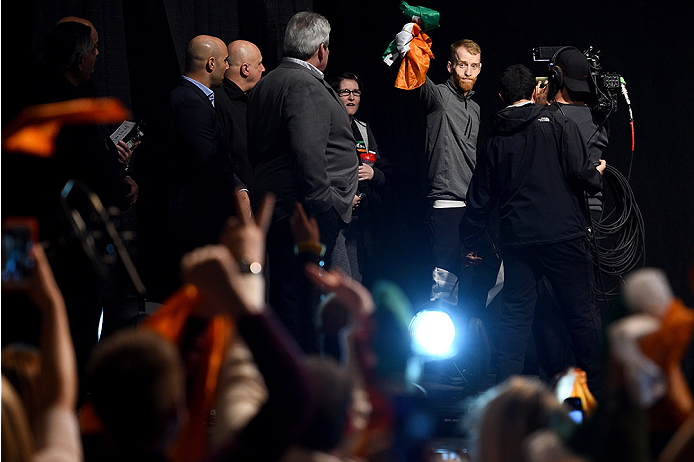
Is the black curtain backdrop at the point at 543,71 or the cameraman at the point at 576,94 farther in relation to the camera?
the black curtain backdrop at the point at 543,71

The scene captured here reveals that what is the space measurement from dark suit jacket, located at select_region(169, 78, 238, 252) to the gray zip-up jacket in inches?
52.9

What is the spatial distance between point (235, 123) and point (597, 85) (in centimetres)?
198

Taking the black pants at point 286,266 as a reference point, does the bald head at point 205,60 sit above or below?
above

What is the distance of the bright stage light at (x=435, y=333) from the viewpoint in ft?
11.6

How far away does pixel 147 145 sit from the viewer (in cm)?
391

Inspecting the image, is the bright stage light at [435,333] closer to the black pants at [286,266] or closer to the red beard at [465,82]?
the black pants at [286,266]

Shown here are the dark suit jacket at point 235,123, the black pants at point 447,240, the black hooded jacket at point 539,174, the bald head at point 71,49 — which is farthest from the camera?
the black pants at point 447,240

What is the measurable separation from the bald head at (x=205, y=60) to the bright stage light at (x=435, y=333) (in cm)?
146

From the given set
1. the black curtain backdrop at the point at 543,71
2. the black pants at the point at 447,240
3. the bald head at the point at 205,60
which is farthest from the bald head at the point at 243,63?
the black pants at the point at 447,240

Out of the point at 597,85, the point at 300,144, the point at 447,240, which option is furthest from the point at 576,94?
the point at 300,144

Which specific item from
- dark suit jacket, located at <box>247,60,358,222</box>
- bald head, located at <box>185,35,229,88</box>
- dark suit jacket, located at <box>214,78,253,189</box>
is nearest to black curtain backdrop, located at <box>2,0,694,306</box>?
dark suit jacket, located at <box>214,78,253,189</box>

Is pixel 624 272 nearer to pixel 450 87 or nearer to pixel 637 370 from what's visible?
pixel 450 87

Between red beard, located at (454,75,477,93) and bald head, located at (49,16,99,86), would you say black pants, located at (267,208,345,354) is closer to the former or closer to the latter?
bald head, located at (49,16,99,86)

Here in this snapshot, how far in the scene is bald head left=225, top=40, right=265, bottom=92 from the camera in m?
4.07
